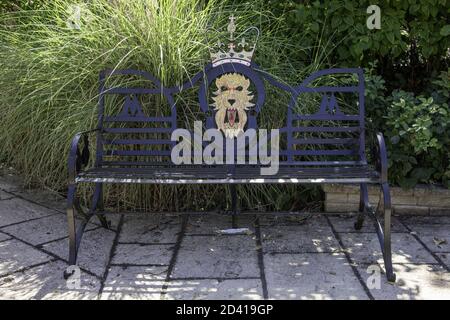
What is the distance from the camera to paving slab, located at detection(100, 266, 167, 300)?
8.14ft

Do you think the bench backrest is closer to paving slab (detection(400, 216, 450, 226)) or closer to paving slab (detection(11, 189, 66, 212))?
paving slab (detection(400, 216, 450, 226))

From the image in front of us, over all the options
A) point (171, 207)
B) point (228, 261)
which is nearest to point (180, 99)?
point (171, 207)

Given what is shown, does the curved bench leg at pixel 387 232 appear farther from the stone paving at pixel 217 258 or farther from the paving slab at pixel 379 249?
the paving slab at pixel 379 249

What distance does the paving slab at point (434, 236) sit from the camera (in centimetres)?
303

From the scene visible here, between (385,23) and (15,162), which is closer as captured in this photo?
(385,23)

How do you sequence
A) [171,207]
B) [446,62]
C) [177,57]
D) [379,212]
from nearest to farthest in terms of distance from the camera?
[379,212] < [177,57] < [171,207] < [446,62]

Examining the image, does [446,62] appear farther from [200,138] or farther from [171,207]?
[171,207]

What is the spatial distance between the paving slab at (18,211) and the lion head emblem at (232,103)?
1.44 meters

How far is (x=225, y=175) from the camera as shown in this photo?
9.45 feet

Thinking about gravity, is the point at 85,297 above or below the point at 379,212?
below

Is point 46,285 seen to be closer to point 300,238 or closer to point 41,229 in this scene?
point 41,229
